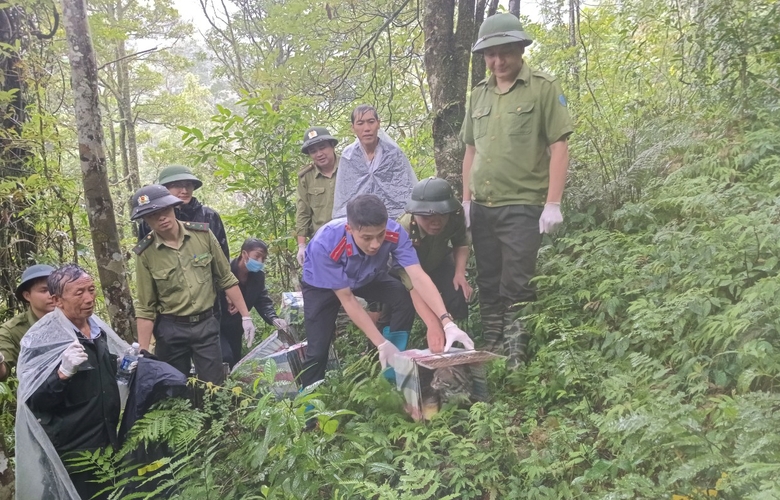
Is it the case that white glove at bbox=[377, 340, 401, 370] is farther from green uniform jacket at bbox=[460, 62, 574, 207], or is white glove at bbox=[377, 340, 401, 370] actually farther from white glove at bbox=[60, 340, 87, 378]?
white glove at bbox=[60, 340, 87, 378]

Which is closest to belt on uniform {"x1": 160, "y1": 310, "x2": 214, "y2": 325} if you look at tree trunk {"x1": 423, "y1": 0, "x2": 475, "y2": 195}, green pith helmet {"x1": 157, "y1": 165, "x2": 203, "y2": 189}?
green pith helmet {"x1": 157, "y1": 165, "x2": 203, "y2": 189}

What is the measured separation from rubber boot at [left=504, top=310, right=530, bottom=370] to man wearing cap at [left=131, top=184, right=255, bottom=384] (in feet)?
7.86

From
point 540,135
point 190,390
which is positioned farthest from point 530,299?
point 190,390

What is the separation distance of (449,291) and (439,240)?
1.63 ft

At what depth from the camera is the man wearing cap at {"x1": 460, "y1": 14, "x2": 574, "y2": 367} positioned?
3.79 metres

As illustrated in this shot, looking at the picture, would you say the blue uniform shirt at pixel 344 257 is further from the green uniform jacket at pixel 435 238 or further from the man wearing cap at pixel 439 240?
the green uniform jacket at pixel 435 238

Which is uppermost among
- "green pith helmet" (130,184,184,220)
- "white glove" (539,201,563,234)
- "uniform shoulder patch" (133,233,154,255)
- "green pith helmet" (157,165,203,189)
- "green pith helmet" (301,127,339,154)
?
"green pith helmet" (301,127,339,154)

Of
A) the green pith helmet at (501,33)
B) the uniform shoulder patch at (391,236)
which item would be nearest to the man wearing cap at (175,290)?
the uniform shoulder patch at (391,236)

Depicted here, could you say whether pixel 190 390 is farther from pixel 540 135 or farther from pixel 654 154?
pixel 654 154

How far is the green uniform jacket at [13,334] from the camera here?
373cm

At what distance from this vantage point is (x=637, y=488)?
2.24 meters

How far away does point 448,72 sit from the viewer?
5219 mm

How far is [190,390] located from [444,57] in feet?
12.7

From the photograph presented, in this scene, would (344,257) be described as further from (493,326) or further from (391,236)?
(493,326)
